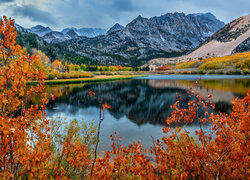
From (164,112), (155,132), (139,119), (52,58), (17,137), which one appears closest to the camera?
(17,137)

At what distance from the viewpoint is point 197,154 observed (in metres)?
6.18

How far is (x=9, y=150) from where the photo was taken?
4234mm

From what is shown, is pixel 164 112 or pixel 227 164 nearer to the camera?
pixel 227 164

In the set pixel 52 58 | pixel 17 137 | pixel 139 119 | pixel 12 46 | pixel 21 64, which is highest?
pixel 52 58

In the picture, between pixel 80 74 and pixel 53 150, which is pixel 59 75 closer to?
pixel 80 74

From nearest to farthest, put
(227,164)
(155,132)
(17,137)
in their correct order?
(17,137), (227,164), (155,132)

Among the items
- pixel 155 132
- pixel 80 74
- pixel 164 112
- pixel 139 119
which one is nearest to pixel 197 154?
pixel 155 132

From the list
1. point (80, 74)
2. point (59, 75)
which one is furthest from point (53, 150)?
point (80, 74)

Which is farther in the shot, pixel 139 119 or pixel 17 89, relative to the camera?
pixel 139 119

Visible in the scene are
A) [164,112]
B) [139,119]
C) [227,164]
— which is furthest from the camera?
[164,112]

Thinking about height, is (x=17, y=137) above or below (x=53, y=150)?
above

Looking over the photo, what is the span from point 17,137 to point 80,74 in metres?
118

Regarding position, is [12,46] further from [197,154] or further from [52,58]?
[52,58]

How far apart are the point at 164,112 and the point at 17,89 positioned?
28.2 m
